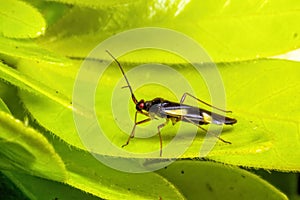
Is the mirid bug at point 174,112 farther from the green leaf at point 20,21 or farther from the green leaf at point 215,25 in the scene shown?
the green leaf at point 20,21

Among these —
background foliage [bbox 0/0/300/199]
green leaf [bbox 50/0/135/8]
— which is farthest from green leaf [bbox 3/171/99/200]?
green leaf [bbox 50/0/135/8]

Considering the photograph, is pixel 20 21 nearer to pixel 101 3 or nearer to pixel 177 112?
pixel 101 3

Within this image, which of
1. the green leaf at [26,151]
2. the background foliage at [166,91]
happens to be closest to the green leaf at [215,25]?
the background foliage at [166,91]

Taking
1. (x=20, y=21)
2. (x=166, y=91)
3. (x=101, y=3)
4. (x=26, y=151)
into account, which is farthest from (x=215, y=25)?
(x=26, y=151)

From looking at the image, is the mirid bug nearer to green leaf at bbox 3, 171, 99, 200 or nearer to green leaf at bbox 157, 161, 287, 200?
green leaf at bbox 157, 161, 287, 200

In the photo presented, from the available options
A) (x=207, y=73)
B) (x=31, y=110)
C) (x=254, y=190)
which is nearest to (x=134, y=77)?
(x=207, y=73)
